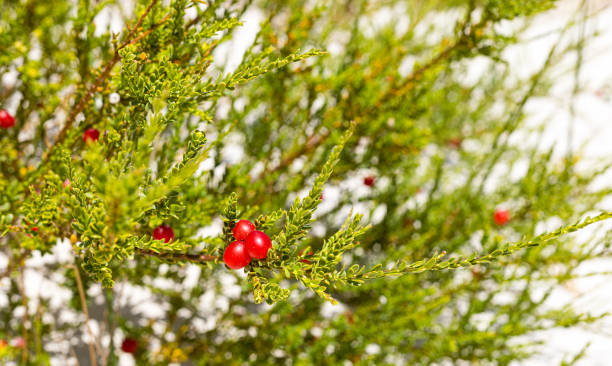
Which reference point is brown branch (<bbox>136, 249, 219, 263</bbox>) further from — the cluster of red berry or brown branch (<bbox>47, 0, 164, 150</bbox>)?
brown branch (<bbox>47, 0, 164, 150</bbox>)

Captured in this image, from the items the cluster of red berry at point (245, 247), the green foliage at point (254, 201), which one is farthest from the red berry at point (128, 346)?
the cluster of red berry at point (245, 247)

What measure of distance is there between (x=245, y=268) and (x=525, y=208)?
1.55 m

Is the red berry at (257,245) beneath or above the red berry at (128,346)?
above

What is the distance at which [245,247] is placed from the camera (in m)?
0.54

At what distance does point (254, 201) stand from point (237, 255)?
75 cm

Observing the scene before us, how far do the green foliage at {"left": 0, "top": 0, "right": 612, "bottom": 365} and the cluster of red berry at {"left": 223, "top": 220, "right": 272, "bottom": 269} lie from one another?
0.06 ft

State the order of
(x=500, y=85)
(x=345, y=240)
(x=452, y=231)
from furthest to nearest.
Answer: (x=500, y=85)
(x=452, y=231)
(x=345, y=240)

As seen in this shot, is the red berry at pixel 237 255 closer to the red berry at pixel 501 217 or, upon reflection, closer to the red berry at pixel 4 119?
the red berry at pixel 4 119

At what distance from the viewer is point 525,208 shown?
65.3 inches

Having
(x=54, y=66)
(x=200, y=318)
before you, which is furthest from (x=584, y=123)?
(x=54, y=66)

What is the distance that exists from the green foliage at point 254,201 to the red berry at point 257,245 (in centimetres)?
2

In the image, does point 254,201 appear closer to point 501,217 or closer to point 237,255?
point 237,255

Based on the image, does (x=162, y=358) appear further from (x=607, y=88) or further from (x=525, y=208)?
(x=607, y=88)

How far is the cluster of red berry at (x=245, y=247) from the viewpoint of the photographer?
0.52 metres
